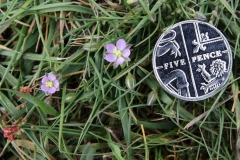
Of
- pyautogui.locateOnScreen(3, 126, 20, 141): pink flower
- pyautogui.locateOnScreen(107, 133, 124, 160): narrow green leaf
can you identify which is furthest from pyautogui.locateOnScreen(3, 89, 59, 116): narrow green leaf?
pyautogui.locateOnScreen(107, 133, 124, 160): narrow green leaf

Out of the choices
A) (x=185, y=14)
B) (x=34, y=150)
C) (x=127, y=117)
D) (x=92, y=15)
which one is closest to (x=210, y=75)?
(x=185, y=14)

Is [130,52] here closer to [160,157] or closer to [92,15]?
[92,15]

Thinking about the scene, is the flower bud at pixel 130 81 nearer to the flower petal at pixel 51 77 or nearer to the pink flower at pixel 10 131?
the flower petal at pixel 51 77

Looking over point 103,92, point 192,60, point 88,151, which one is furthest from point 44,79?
point 192,60

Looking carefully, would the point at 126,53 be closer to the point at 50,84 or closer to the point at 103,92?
the point at 103,92

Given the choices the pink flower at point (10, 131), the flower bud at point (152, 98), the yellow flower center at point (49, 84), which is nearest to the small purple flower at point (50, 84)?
the yellow flower center at point (49, 84)
